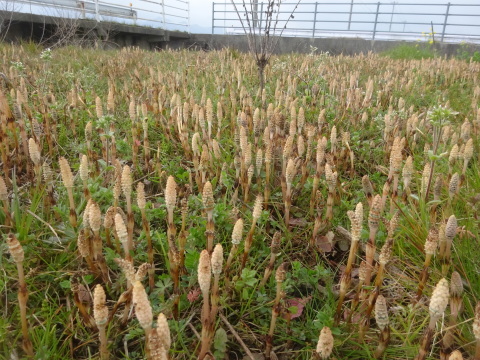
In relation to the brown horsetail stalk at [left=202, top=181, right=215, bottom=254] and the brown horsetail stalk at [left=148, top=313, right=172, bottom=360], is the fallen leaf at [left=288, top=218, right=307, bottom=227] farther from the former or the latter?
the brown horsetail stalk at [left=148, top=313, right=172, bottom=360]

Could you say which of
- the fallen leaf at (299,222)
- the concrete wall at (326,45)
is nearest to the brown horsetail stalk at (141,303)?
the fallen leaf at (299,222)

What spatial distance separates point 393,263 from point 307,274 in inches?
14.1

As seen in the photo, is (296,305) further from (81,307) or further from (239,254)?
(81,307)

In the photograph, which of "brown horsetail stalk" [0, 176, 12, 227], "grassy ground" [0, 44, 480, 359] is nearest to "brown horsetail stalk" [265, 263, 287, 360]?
"grassy ground" [0, 44, 480, 359]

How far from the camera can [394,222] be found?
129 cm

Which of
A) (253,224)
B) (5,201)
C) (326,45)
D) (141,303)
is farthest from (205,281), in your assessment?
(326,45)

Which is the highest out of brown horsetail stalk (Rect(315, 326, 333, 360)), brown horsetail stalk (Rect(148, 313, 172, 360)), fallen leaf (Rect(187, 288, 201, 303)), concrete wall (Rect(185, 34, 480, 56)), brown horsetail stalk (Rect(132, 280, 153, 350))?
concrete wall (Rect(185, 34, 480, 56))

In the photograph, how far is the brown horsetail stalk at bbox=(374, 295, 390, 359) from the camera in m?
1.05

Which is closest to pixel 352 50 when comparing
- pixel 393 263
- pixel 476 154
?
pixel 476 154

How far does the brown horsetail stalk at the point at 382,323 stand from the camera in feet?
3.45

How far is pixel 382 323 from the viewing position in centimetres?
109

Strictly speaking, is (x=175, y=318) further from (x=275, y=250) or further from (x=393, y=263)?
(x=393, y=263)

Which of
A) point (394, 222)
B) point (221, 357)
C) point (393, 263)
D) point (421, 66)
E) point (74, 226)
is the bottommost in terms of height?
point (221, 357)

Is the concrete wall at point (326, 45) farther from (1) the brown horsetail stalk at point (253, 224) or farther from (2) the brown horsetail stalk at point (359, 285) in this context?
(2) the brown horsetail stalk at point (359, 285)
